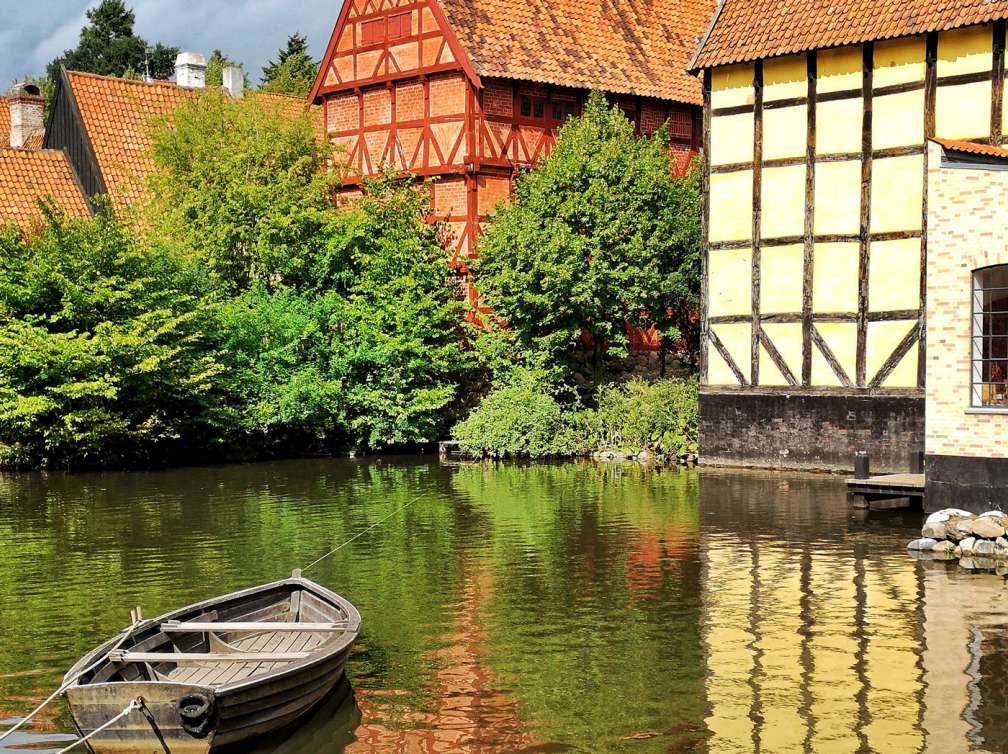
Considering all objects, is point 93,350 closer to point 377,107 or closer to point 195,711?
point 377,107

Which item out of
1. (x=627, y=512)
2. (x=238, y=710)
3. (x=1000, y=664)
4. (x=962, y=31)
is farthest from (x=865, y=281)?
(x=238, y=710)

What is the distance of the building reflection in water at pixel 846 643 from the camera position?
11242 millimetres

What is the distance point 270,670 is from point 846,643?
5851 millimetres

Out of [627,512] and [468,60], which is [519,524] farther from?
[468,60]

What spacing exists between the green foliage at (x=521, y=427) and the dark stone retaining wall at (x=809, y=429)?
4112mm

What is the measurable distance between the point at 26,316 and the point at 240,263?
279 inches

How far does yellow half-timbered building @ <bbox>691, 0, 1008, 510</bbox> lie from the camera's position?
85.4ft

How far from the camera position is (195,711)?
10438mm

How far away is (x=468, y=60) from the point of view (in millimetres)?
35250

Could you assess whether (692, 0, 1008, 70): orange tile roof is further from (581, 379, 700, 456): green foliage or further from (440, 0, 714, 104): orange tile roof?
(440, 0, 714, 104): orange tile roof

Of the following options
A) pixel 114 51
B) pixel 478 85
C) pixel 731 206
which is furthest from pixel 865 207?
pixel 114 51

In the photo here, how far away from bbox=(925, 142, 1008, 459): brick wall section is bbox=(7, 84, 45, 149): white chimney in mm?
35233

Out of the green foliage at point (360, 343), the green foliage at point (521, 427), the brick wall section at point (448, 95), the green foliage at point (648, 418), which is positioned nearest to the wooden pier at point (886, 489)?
the green foliage at point (648, 418)

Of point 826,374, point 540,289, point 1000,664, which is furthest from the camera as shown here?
point 540,289
